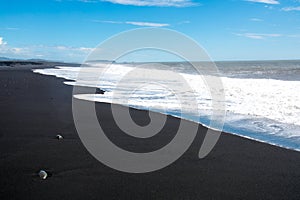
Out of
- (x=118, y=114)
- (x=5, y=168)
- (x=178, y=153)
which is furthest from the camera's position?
(x=118, y=114)

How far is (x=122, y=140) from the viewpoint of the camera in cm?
645

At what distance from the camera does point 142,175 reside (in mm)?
4527

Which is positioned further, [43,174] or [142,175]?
[142,175]

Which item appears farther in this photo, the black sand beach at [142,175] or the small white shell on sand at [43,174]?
the small white shell on sand at [43,174]

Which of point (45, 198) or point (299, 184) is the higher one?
point (299, 184)

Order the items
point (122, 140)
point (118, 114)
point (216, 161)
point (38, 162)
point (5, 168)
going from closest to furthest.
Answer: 1. point (5, 168)
2. point (38, 162)
3. point (216, 161)
4. point (122, 140)
5. point (118, 114)

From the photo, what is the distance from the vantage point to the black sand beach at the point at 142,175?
388 centimetres

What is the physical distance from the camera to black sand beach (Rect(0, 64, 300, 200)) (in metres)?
3.88

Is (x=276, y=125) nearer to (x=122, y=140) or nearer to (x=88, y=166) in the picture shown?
(x=122, y=140)

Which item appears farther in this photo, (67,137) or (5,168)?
(67,137)

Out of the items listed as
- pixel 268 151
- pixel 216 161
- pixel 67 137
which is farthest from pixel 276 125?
pixel 67 137

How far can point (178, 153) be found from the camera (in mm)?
5641

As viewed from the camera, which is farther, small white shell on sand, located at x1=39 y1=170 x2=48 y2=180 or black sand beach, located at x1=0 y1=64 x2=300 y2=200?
small white shell on sand, located at x1=39 y1=170 x2=48 y2=180

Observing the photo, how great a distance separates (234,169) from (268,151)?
128cm
